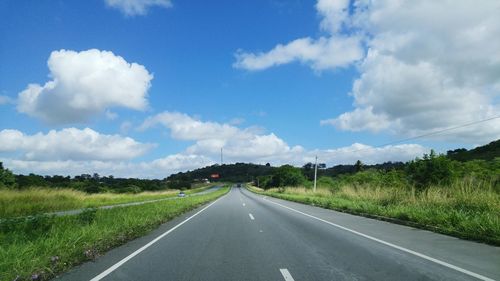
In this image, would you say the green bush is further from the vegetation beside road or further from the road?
the road

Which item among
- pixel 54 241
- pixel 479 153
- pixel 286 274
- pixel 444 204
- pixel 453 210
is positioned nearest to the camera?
pixel 286 274

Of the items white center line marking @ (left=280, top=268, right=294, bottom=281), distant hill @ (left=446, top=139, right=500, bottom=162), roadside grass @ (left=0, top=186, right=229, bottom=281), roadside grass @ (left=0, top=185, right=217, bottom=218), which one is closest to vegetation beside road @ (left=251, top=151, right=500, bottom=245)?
white center line marking @ (left=280, top=268, right=294, bottom=281)

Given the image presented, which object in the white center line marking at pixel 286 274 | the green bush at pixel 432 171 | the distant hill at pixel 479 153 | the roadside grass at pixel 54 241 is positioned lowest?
the white center line marking at pixel 286 274

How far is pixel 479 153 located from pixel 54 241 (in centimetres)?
9691

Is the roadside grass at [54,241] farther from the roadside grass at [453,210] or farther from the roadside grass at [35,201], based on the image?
the roadside grass at [35,201]

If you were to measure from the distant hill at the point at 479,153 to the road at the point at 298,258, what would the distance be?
77906 mm

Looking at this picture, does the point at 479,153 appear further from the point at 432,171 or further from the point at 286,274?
the point at 286,274

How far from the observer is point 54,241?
10.2 metres

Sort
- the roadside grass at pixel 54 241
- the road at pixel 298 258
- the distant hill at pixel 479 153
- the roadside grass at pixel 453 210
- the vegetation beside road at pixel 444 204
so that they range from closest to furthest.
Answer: the road at pixel 298 258 < the roadside grass at pixel 54 241 < the roadside grass at pixel 453 210 < the vegetation beside road at pixel 444 204 < the distant hill at pixel 479 153

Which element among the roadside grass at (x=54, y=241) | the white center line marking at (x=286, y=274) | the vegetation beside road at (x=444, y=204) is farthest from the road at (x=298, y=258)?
the vegetation beside road at (x=444, y=204)

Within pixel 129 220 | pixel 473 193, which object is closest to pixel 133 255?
pixel 129 220

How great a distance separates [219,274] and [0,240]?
6356 millimetres

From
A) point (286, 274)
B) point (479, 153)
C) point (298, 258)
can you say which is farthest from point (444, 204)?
point (479, 153)

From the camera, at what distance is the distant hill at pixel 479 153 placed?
83312 mm
